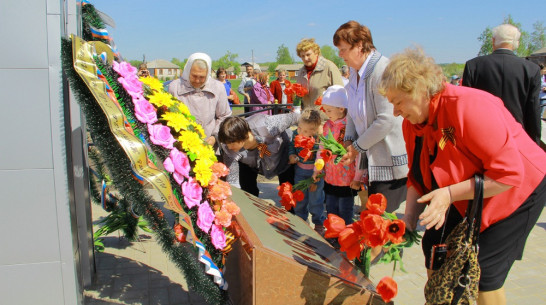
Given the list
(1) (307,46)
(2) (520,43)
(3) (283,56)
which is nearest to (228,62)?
(3) (283,56)

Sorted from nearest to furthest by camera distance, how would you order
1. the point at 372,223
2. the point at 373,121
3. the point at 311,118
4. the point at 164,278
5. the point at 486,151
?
the point at 486,151
the point at 372,223
the point at 373,121
the point at 164,278
the point at 311,118


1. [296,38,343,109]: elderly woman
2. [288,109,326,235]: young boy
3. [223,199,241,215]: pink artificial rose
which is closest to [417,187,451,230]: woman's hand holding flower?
[223,199,241,215]: pink artificial rose

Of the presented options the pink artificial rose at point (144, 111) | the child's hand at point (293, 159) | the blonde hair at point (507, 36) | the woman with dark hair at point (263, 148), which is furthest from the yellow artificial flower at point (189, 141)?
the blonde hair at point (507, 36)

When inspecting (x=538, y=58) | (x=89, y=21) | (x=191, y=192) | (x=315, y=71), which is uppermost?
(x=538, y=58)

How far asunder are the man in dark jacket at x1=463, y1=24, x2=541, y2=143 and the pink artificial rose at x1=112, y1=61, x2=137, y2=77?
9.59 ft

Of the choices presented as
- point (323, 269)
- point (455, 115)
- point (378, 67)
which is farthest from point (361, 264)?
point (378, 67)

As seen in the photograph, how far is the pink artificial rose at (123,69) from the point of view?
7.50 feet

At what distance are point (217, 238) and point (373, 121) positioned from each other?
1.29m

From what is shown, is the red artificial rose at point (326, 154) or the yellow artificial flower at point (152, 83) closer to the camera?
A: the yellow artificial flower at point (152, 83)

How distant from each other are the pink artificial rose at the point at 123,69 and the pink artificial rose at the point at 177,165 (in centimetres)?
50

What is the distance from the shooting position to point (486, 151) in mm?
1653

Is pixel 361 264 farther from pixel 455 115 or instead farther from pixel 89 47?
pixel 89 47

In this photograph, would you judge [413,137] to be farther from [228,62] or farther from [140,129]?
[228,62]

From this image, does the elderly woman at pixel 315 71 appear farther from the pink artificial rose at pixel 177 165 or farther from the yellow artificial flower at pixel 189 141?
→ the pink artificial rose at pixel 177 165
